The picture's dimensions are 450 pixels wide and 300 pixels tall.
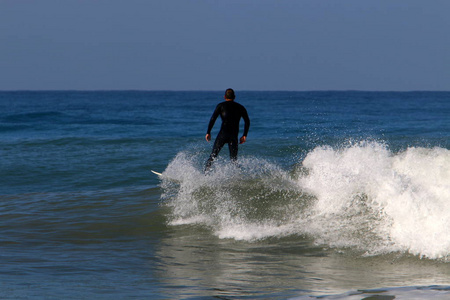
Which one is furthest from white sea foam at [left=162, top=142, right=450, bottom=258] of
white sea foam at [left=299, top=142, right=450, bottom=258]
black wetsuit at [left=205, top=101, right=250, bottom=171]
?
black wetsuit at [left=205, top=101, right=250, bottom=171]

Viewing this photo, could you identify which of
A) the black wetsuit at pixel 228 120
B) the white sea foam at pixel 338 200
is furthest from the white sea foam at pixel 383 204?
the black wetsuit at pixel 228 120

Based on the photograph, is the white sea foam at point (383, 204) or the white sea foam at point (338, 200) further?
Result: the white sea foam at point (338, 200)

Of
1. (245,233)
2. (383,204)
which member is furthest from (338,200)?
(245,233)

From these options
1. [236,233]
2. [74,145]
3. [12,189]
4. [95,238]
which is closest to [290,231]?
[236,233]

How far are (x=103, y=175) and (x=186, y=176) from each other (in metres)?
4.66

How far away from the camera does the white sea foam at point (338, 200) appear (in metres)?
6.15

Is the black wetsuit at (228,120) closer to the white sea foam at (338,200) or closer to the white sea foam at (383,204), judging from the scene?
the white sea foam at (338,200)

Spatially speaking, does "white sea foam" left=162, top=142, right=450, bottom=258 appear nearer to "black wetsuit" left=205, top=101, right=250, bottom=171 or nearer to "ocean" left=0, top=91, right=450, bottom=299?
"ocean" left=0, top=91, right=450, bottom=299

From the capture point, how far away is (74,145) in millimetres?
19438

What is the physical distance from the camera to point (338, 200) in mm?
7414

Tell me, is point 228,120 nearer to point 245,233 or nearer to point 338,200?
point 338,200

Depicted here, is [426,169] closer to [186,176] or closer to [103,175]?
[186,176]

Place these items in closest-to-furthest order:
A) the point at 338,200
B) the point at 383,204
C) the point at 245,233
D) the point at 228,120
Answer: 1. the point at 383,204
2. the point at 245,233
3. the point at 338,200
4. the point at 228,120

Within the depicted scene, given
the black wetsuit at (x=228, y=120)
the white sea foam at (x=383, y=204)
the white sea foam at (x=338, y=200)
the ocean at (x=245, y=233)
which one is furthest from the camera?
the black wetsuit at (x=228, y=120)
